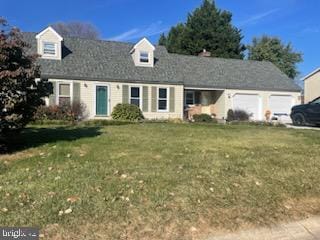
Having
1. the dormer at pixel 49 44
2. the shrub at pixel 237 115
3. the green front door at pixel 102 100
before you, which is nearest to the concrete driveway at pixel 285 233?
the green front door at pixel 102 100

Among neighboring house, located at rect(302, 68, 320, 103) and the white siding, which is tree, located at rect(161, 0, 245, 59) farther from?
the white siding

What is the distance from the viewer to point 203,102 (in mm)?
34969

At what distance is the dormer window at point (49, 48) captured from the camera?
1104 inches

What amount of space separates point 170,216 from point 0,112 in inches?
192

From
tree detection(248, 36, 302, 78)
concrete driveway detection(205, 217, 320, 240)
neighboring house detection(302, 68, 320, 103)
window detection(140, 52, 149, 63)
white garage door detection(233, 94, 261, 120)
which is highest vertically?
tree detection(248, 36, 302, 78)

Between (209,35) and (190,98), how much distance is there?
16.5 m

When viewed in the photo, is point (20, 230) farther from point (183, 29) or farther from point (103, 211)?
point (183, 29)

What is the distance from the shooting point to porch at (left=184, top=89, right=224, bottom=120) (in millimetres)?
33684

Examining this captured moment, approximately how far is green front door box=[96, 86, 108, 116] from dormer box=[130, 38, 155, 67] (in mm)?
3424

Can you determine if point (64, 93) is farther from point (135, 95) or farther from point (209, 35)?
point (209, 35)

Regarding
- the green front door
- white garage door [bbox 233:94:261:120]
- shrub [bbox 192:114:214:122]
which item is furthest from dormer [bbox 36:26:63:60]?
white garage door [bbox 233:94:261:120]

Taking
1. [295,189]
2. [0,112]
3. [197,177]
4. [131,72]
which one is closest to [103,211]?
[197,177]

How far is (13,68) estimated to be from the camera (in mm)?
9586

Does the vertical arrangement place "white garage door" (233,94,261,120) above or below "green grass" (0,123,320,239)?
above
